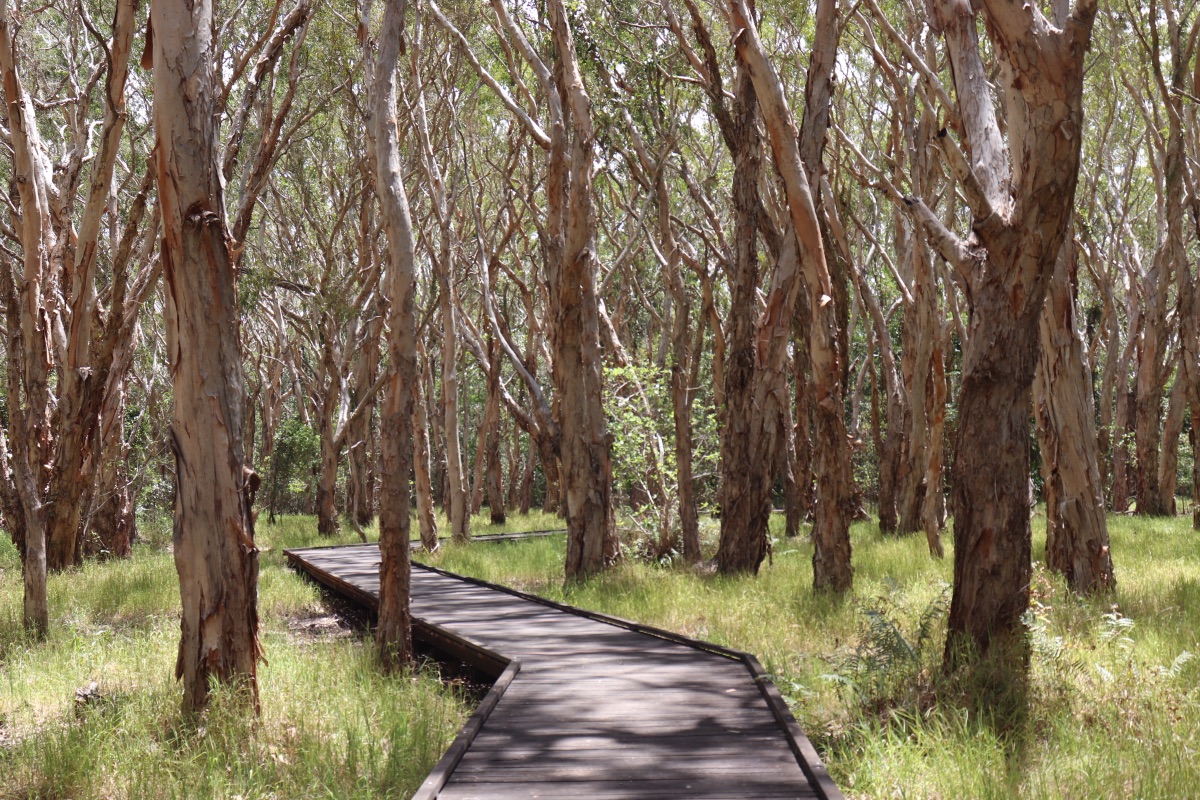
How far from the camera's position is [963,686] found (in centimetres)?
564

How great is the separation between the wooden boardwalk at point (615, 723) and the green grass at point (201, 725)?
0.50 m

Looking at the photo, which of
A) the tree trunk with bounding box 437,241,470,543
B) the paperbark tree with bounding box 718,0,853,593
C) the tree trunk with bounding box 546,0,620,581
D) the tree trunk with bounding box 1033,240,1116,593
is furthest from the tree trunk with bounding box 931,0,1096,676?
the tree trunk with bounding box 437,241,470,543

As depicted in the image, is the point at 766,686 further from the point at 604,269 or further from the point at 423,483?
the point at 604,269

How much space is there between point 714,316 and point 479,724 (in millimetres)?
10868

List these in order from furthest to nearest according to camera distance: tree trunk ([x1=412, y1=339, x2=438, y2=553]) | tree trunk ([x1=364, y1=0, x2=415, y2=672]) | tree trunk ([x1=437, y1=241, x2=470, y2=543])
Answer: tree trunk ([x1=412, y1=339, x2=438, y2=553])
tree trunk ([x1=437, y1=241, x2=470, y2=543])
tree trunk ([x1=364, y1=0, x2=415, y2=672])

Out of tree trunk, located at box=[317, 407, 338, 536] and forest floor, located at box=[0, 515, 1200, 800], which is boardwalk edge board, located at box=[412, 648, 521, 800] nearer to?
forest floor, located at box=[0, 515, 1200, 800]

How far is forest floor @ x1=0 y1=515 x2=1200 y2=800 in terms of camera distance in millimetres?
4844

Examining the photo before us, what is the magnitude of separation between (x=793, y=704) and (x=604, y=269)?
19.4 metres

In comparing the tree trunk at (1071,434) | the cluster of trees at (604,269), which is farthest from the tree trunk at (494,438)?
the tree trunk at (1071,434)

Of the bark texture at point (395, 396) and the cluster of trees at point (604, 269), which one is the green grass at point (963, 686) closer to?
the cluster of trees at point (604, 269)

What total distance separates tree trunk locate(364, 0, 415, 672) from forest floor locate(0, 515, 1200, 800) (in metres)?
0.37

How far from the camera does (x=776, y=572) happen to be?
1177cm

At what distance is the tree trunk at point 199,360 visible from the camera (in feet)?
18.3

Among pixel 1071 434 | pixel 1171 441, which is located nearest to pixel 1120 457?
pixel 1171 441
